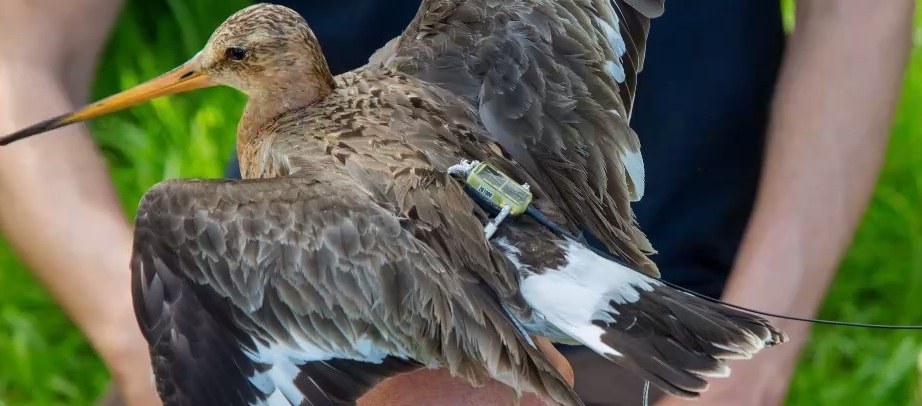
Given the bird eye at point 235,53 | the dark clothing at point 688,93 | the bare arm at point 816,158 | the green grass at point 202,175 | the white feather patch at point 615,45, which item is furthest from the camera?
the green grass at point 202,175

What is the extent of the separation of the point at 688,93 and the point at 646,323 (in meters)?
0.83

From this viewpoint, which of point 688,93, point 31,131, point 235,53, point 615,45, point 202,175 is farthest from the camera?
point 202,175

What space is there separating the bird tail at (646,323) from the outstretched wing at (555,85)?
125 mm

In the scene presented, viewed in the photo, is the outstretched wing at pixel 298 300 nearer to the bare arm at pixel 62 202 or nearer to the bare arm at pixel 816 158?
the bare arm at pixel 62 202

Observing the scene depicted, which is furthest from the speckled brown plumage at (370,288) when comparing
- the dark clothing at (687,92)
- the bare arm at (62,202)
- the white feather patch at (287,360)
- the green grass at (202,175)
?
the green grass at (202,175)

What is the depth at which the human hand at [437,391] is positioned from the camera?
1321 mm

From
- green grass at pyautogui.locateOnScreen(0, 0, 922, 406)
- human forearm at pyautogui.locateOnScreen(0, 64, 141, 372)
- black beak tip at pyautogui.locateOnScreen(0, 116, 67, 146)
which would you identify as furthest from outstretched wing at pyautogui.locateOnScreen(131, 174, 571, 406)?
green grass at pyautogui.locateOnScreen(0, 0, 922, 406)

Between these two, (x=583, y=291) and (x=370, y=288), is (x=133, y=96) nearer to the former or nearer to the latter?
(x=370, y=288)

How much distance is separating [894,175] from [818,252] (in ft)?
3.33

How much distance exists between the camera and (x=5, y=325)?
2521mm

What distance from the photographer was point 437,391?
132 centimetres

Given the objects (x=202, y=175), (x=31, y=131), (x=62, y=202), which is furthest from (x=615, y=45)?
(x=202, y=175)

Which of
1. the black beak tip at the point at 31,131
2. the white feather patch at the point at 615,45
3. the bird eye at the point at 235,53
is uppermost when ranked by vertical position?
the black beak tip at the point at 31,131

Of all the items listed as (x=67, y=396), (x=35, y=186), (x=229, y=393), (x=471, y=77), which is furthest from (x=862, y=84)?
(x=67, y=396)
